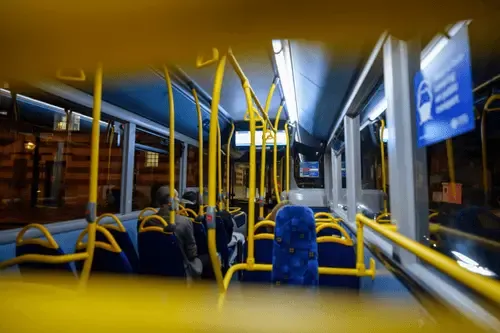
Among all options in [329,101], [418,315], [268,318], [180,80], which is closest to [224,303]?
[268,318]

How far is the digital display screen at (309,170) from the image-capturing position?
610 centimetres

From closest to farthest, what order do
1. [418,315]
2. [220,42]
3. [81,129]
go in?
[220,42] < [418,315] < [81,129]

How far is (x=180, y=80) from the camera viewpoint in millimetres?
3143

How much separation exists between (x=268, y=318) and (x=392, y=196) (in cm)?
113

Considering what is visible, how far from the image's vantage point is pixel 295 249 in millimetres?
1701

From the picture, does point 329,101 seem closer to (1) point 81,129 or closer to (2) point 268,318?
(1) point 81,129

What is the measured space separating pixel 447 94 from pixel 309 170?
197 inches

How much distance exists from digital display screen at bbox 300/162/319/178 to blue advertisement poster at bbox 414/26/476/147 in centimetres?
465

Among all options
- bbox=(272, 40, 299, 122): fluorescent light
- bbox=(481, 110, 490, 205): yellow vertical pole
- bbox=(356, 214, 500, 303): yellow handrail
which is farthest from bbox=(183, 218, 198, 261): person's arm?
bbox=(481, 110, 490, 205): yellow vertical pole

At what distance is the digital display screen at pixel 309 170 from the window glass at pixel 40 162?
3918 mm

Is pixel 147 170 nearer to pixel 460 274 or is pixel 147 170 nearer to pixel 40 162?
pixel 40 162

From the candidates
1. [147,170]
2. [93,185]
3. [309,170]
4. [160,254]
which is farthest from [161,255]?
[309,170]

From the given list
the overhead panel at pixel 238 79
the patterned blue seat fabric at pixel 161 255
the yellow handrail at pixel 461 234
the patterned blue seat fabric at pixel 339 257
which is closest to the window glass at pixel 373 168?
the patterned blue seat fabric at pixel 339 257

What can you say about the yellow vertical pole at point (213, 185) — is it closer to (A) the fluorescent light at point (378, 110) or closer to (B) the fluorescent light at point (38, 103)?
(A) the fluorescent light at point (378, 110)
